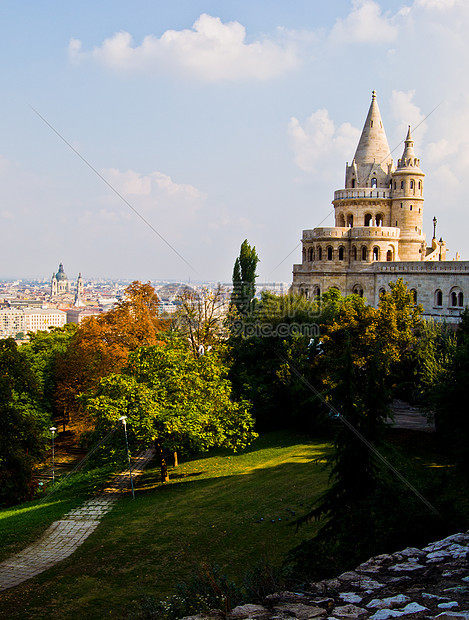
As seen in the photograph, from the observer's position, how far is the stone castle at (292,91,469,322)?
157 ft

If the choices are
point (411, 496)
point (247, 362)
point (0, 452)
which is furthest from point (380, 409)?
point (247, 362)

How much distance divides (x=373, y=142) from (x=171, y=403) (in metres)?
39.9

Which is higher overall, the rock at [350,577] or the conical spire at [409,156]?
the conical spire at [409,156]

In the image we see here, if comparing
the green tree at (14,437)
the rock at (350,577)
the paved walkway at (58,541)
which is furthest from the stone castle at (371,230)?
the rock at (350,577)

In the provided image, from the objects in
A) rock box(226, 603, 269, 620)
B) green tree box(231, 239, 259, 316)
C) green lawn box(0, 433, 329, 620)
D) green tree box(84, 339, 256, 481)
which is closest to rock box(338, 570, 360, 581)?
rock box(226, 603, 269, 620)

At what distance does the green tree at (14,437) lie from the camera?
2036 cm

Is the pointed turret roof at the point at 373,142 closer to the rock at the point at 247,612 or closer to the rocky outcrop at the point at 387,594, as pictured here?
the rocky outcrop at the point at 387,594

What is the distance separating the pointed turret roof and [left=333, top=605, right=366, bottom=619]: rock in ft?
167

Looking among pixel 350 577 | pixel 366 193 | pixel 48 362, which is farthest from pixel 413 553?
pixel 366 193

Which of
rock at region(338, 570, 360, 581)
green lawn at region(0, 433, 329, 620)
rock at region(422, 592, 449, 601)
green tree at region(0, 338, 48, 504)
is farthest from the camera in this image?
green tree at region(0, 338, 48, 504)

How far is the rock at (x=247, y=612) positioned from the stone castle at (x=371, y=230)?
40000 mm

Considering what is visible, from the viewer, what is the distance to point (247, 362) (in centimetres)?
3184

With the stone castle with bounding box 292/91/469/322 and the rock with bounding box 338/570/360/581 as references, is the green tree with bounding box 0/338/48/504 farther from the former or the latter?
the stone castle with bounding box 292/91/469/322

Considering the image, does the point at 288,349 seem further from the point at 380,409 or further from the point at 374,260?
the point at 374,260
